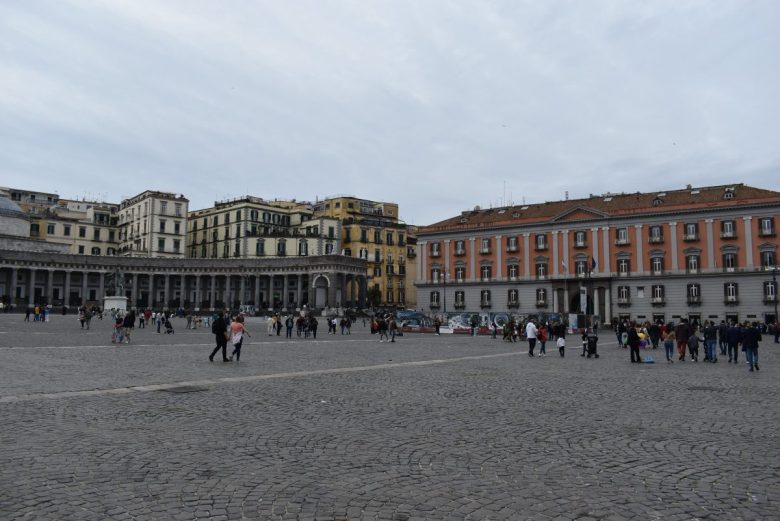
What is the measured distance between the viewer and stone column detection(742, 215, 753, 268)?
5991cm

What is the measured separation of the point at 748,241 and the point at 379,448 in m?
63.3

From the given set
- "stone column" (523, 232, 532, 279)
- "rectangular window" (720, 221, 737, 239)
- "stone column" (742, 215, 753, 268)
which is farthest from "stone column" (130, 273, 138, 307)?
"stone column" (742, 215, 753, 268)

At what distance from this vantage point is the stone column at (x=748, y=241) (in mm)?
59906

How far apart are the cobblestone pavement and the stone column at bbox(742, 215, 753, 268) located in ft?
169

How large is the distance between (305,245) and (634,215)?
51680mm

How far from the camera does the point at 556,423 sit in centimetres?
992

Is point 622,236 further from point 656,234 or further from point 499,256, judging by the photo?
point 499,256

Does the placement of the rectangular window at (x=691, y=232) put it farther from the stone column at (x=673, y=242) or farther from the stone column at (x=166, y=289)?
the stone column at (x=166, y=289)

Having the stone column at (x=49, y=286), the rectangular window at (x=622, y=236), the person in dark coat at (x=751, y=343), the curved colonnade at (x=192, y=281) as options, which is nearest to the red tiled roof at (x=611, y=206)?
the rectangular window at (x=622, y=236)

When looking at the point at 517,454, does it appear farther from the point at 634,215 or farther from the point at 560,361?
the point at 634,215

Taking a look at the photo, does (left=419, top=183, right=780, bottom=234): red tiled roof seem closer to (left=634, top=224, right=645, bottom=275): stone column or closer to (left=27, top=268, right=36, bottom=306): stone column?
(left=634, top=224, right=645, bottom=275): stone column

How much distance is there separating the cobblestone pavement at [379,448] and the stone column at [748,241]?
51413 millimetres

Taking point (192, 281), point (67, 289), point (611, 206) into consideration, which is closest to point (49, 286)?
point (67, 289)

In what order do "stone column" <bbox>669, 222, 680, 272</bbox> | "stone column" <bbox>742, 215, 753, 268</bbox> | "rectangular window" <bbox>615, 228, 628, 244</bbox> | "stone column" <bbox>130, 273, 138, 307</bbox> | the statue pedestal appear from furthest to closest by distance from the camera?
1. "stone column" <bbox>130, 273, 138, 307</bbox>
2. "rectangular window" <bbox>615, 228, 628, 244</bbox>
3. the statue pedestal
4. "stone column" <bbox>669, 222, 680, 272</bbox>
5. "stone column" <bbox>742, 215, 753, 268</bbox>
